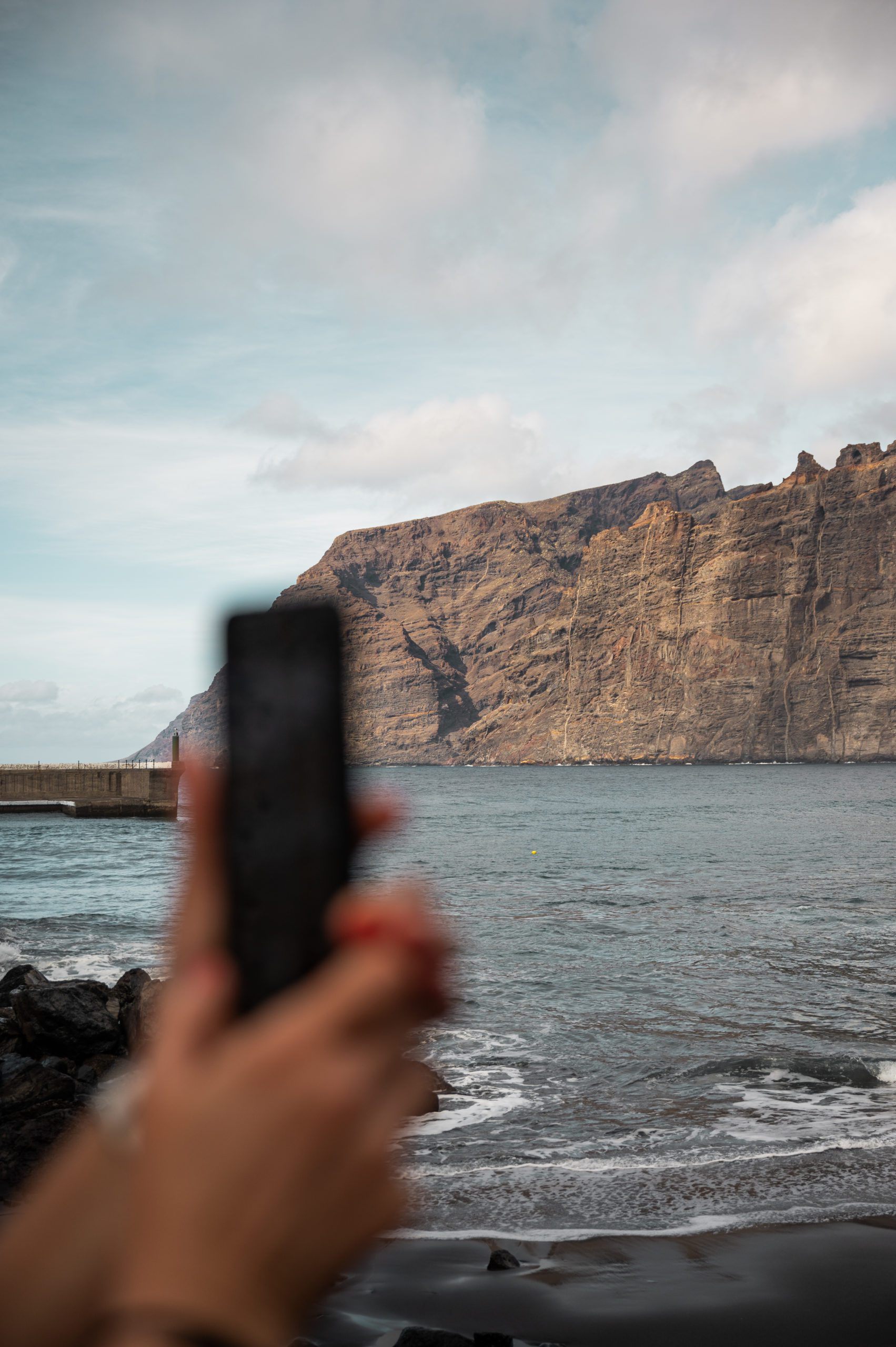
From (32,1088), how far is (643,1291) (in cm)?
529

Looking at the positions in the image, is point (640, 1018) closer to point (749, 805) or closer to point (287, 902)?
point (287, 902)

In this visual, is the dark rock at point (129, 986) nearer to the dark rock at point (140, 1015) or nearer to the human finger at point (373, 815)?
the dark rock at point (140, 1015)


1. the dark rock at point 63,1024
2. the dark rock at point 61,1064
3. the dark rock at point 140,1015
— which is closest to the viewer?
the dark rock at point 61,1064

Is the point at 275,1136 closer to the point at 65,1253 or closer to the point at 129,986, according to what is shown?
the point at 65,1253

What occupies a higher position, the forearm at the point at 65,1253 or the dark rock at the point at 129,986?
the forearm at the point at 65,1253

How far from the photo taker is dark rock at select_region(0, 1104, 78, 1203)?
22.2ft

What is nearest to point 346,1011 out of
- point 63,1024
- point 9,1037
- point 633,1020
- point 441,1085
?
point 441,1085

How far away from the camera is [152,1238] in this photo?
78 centimetres

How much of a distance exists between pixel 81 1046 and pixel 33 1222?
1053cm

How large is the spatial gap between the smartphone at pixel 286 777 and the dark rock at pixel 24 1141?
6938 millimetres

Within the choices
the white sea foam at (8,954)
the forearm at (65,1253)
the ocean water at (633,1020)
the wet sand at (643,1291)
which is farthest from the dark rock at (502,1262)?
the white sea foam at (8,954)

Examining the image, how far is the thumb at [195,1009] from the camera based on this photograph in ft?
2.66

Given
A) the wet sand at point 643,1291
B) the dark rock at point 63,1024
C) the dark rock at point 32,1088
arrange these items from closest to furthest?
the wet sand at point 643,1291 < the dark rock at point 32,1088 < the dark rock at point 63,1024

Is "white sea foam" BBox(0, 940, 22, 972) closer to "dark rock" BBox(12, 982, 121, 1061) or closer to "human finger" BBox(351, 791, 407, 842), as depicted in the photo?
"dark rock" BBox(12, 982, 121, 1061)
